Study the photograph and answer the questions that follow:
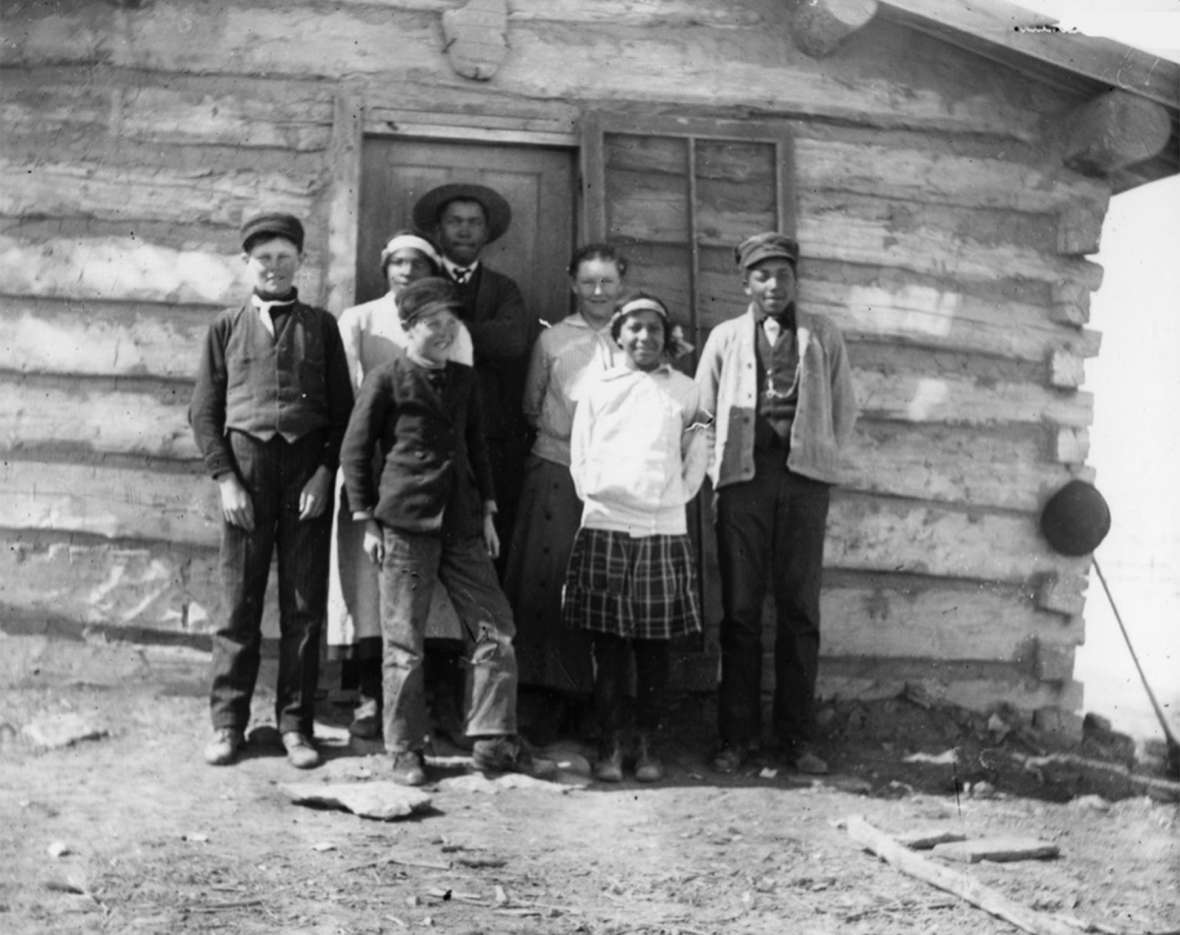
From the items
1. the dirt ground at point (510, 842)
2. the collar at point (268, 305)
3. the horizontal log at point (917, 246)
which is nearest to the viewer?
the dirt ground at point (510, 842)

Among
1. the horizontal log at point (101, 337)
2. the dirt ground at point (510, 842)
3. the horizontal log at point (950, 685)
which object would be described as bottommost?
the dirt ground at point (510, 842)

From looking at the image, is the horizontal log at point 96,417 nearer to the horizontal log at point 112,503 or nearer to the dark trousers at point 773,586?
the horizontal log at point 112,503

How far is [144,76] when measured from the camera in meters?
6.01

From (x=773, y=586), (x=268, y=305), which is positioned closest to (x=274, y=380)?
(x=268, y=305)

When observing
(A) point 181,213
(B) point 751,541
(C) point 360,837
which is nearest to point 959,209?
(B) point 751,541

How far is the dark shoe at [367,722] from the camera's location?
5.52m

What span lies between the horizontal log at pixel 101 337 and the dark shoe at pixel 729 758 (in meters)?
2.73

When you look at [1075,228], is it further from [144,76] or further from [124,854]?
[124,854]

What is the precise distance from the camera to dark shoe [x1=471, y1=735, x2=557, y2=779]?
17.0 feet

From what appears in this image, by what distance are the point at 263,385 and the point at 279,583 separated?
0.75 m

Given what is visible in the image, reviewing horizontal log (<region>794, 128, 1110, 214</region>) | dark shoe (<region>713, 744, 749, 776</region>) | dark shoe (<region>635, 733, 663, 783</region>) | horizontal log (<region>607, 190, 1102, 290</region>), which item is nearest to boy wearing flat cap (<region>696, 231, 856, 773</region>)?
dark shoe (<region>713, 744, 749, 776</region>)

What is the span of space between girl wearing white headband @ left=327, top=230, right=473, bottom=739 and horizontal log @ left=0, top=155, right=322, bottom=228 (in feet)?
2.77

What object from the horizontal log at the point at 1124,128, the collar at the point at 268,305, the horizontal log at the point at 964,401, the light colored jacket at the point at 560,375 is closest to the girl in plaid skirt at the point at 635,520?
the light colored jacket at the point at 560,375

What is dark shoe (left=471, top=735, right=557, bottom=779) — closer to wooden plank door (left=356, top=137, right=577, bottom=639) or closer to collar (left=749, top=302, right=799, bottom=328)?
wooden plank door (left=356, top=137, right=577, bottom=639)
